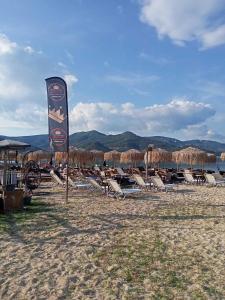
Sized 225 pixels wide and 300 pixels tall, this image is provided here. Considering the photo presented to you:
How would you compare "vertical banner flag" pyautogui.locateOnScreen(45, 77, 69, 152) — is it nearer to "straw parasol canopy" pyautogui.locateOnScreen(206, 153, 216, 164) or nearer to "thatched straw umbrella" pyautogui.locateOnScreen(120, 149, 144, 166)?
"straw parasol canopy" pyautogui.locateOnScreen(206, 153, 216, 164)

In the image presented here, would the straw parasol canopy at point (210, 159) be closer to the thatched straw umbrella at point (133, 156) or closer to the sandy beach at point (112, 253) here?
the thatched straw umbrella at point (133, 156)

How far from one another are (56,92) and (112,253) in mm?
5895

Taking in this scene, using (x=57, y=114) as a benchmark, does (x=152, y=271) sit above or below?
below

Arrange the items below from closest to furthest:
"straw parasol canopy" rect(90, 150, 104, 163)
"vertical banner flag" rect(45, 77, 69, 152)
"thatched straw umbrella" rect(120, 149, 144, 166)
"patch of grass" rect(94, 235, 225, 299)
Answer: "patch of grass" rect(94, 235, 225, 299) < "vertical banner flag" rect(45, 77, 69, 152) < "thatched straw umbrella" rect(120, 149, 144, 166) < "straw parasol canopy" rect(90, 150, 104, 163)

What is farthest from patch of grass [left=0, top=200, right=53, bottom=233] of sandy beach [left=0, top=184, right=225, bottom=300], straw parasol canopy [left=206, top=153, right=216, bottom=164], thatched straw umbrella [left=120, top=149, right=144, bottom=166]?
thatched straw umbrella [left=120, top=149, right=144, bottom=166]

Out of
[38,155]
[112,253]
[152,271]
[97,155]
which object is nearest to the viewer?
[152,271]

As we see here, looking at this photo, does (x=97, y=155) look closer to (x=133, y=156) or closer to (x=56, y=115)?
(x=133, y=156)

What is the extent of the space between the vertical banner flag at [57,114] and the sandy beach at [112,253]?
68.7 inches

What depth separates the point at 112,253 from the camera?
221 inches

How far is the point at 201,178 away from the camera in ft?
60.3

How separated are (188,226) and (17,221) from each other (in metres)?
3.46

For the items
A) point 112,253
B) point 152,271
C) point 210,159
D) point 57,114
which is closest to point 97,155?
point 210,159

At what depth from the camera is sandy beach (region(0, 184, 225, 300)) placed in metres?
4.23

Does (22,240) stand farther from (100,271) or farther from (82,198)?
(82,198)
